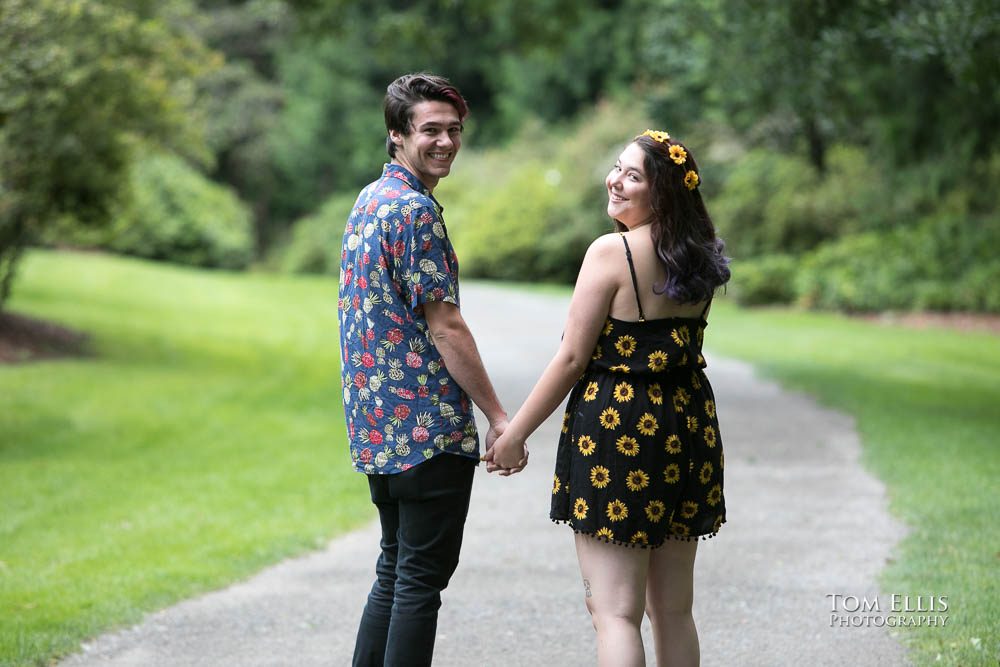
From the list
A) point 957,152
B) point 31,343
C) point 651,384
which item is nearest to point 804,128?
point 957,152

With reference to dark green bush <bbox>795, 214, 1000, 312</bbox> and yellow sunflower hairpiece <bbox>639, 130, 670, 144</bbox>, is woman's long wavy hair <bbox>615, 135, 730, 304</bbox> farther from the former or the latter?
dark green bush <bbox>795, 214, 1000, 312</bbox>

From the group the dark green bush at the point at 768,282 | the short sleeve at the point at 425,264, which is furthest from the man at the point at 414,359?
the dark green bush at the point at 768,282

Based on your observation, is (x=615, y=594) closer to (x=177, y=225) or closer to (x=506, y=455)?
(x=506, y=455)

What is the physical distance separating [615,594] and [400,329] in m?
0.96

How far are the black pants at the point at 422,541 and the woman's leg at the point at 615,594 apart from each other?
0.39m

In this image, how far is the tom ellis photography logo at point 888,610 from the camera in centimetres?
491

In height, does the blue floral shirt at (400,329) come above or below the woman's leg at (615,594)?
above

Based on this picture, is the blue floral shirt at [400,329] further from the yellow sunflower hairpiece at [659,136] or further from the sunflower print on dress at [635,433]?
the yellow sunflower hairpiece at [659,136]

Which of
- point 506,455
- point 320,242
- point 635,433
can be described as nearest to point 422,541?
point 506,455

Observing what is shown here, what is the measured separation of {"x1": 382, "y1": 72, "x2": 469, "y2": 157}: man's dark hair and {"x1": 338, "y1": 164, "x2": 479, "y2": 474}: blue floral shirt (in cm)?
Answer: 13

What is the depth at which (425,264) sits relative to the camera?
3.32 meters

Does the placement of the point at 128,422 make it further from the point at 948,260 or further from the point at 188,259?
the point at 188,259

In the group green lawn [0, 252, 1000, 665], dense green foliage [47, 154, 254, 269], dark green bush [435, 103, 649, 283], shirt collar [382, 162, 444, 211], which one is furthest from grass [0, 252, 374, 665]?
dense green foliage [47, 154, 254, 269]

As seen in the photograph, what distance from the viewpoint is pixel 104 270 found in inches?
1075
